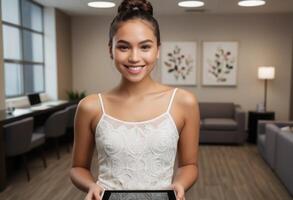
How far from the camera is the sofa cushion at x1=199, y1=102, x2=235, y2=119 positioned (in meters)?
5.46

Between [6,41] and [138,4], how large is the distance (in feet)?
12.1

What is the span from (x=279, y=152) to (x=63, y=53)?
147 inches

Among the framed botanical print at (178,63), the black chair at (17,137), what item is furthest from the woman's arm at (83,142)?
the framed botanical print at (178,63)

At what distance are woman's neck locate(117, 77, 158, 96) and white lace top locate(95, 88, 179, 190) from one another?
0.08m

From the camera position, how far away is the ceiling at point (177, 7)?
454cm

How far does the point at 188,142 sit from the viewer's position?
0.86 metres

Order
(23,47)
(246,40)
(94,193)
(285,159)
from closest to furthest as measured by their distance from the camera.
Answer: (94,193)
(285,159)
(23,47)
(246,40)

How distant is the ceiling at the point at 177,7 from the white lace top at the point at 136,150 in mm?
3750

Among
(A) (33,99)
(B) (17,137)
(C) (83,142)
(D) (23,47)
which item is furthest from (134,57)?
(D) (23,47)

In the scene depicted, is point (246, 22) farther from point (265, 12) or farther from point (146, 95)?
point (146, 95)

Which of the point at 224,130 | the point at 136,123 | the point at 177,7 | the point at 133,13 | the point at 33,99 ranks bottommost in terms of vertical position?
the point at 224,130

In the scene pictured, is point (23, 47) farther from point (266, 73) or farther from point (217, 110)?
point (266, 73)

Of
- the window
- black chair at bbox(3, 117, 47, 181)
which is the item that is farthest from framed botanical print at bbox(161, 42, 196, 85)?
black chair at bbox(3, 117, 47, 181)

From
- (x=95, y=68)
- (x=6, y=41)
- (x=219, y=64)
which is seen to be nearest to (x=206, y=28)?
(x=219, y=64)
